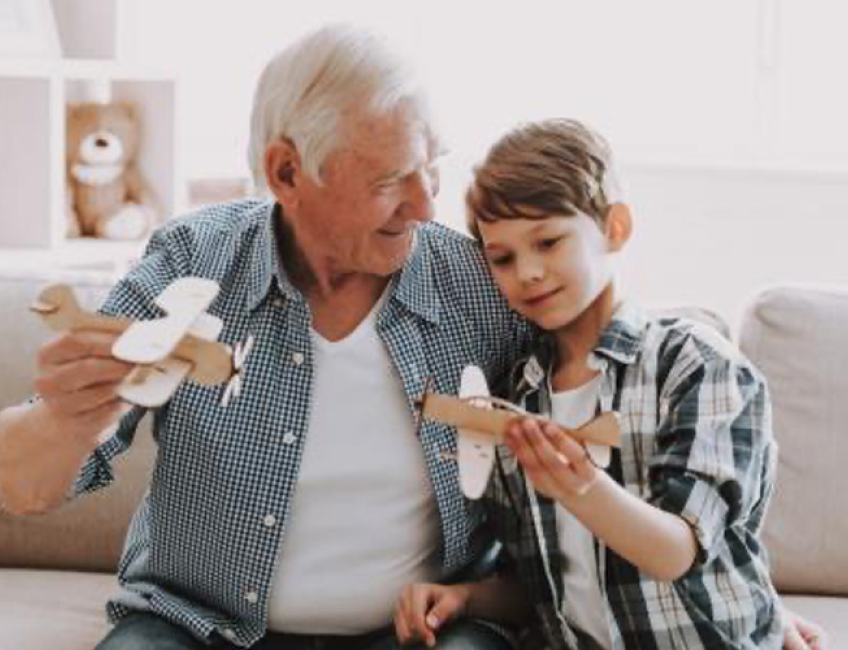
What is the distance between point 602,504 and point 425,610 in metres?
0.30

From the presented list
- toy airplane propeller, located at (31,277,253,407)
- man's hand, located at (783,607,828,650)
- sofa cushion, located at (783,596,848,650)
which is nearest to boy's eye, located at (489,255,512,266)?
toy airplane propeller, located at (31,277,253,407)

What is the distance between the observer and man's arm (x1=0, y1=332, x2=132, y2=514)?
4.52 ft

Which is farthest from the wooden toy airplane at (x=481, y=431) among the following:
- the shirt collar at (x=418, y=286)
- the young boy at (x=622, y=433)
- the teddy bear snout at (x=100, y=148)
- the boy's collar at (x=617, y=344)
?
the teddy bear snout at (x=100, y=148)

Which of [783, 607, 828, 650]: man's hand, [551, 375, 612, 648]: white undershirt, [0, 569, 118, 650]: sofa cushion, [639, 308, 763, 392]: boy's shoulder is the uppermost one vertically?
[639, 308, 763, 392]: boy's shoulder

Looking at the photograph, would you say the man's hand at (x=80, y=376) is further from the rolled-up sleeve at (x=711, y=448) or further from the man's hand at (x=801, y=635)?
the man's hand at (x=801, y=635)

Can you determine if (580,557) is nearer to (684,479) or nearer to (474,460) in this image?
(684,479)

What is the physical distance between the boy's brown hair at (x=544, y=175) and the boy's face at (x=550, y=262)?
0.04ft

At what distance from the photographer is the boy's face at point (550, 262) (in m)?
1.56

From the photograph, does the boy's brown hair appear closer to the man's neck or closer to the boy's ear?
the boy's ear

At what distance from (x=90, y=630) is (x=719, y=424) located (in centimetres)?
86

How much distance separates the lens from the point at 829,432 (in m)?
2.04

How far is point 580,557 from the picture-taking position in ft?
5.41

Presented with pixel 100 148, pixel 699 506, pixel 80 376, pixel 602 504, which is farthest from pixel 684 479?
pixel 100 148

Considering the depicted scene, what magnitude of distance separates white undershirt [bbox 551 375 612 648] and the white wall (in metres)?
2.40
